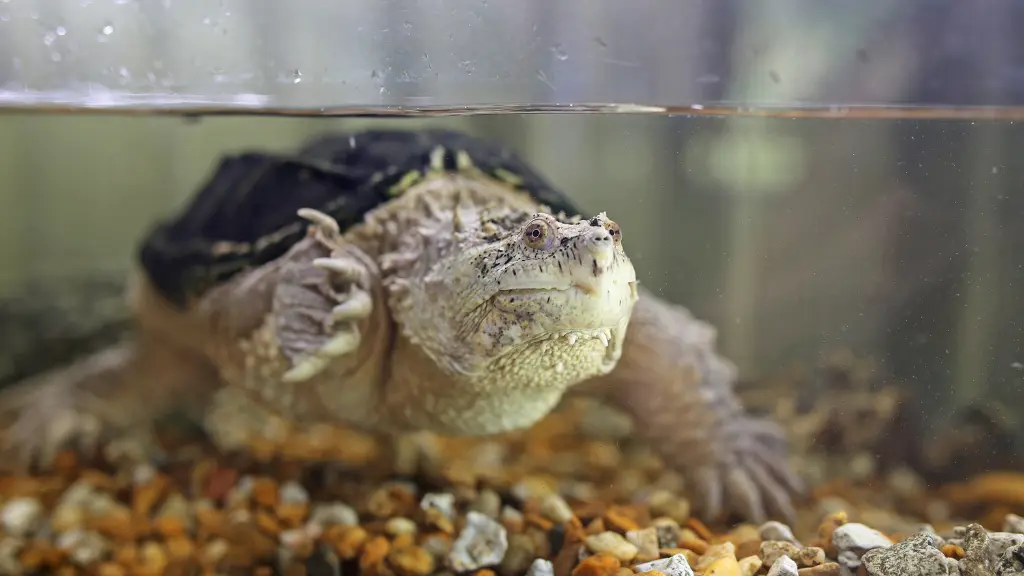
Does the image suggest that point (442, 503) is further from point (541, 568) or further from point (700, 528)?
point (700, 528)

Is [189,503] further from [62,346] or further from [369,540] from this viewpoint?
[62,346]

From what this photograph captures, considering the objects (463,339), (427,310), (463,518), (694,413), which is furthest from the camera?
(694,413)

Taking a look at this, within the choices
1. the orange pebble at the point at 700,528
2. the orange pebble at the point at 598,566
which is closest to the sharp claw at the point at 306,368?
the orange pebble at the point at 598,566

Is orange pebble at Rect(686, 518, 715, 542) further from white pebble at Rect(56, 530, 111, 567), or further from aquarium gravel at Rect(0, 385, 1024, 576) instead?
white pebble at Rect(56, 530, 111, 567)

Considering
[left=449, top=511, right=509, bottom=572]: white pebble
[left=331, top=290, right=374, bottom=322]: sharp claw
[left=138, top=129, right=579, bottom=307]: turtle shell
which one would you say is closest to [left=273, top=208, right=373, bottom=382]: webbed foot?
[left=331, top=290, right=374, bottom=322]: sharp claw

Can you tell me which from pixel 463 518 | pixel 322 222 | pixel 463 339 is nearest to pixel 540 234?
pixel 463 339

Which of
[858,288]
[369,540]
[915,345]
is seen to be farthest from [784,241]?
[369,540]

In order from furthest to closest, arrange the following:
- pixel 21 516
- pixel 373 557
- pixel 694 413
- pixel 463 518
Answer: pixel 694 413 → pixel 21 516 → pixel 463 518 → pixel 373 557
